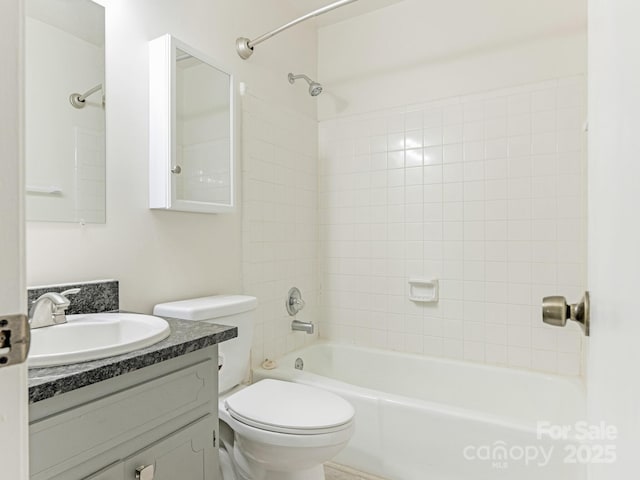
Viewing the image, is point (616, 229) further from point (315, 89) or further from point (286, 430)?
point (315, 89)

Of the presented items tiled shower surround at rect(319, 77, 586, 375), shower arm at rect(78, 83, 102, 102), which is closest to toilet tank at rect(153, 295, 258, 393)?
shower arm at rect(78, 83, 102, 102)

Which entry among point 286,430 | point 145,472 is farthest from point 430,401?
point 145,472

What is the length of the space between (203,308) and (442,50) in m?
1.94

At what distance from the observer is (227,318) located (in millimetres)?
1569

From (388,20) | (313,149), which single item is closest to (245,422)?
(313,149)

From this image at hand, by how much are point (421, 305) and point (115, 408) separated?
1827mm

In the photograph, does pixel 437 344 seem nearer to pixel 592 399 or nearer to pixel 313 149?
pixel 313 149

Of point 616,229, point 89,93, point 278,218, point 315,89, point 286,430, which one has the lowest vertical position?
point 286,430

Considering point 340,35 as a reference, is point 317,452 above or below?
below

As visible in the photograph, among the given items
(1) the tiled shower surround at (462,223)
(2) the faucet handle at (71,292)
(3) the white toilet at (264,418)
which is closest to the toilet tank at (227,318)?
(3) the white toilet at (264,418)

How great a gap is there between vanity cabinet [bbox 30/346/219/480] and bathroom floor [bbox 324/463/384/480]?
80 centimetres

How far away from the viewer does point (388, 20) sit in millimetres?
2416

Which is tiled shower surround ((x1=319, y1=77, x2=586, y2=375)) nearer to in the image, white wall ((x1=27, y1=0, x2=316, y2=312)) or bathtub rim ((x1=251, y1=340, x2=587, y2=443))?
bathtub rim ((x1=251, y1=340, x2=587, y2=443))

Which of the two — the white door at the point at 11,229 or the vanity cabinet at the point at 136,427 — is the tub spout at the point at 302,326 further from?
the white door at the point at 11,229
